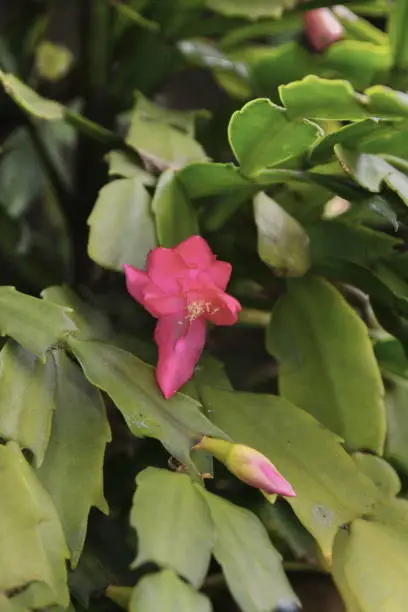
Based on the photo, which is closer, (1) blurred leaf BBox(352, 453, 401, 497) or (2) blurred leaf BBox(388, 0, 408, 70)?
(1) blurred leaf BBox(352, 453, 401, 497)

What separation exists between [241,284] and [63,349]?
300 millimetres

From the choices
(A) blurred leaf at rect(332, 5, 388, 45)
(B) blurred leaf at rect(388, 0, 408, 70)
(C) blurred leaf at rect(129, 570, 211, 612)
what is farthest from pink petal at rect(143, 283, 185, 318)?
(A) blurred leaf at rect(332, 5, 388, 45)

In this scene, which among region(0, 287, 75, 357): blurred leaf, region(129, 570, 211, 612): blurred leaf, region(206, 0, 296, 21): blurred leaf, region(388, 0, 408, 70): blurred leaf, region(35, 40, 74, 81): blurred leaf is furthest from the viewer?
region(35, 40, 74, 81): blurred leaf

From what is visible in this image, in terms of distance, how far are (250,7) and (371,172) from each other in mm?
371

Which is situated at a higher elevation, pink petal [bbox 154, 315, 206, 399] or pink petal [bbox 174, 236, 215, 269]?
pink petal [bbox 174, 236, 215, 269]

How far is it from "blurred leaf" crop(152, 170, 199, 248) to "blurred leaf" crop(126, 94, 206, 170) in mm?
35

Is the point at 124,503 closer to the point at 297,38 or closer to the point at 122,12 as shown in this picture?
the point at 122,12

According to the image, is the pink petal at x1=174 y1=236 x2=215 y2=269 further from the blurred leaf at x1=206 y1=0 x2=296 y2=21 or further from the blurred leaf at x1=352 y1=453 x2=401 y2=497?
the blurred leaf at x1=206 y1=0 x2=296 y2=21

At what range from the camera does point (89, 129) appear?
0.74m

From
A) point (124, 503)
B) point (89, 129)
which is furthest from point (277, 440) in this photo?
point (89, 129)

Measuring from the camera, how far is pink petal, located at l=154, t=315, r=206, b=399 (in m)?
0.54

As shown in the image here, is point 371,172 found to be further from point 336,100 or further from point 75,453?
point 75,453

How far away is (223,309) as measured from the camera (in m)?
0.56

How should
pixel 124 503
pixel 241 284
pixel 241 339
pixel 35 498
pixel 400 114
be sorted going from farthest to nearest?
pixel 241 339, pixel 241 284, pixel 124 503, pixel 400 114, pixel 35 498
